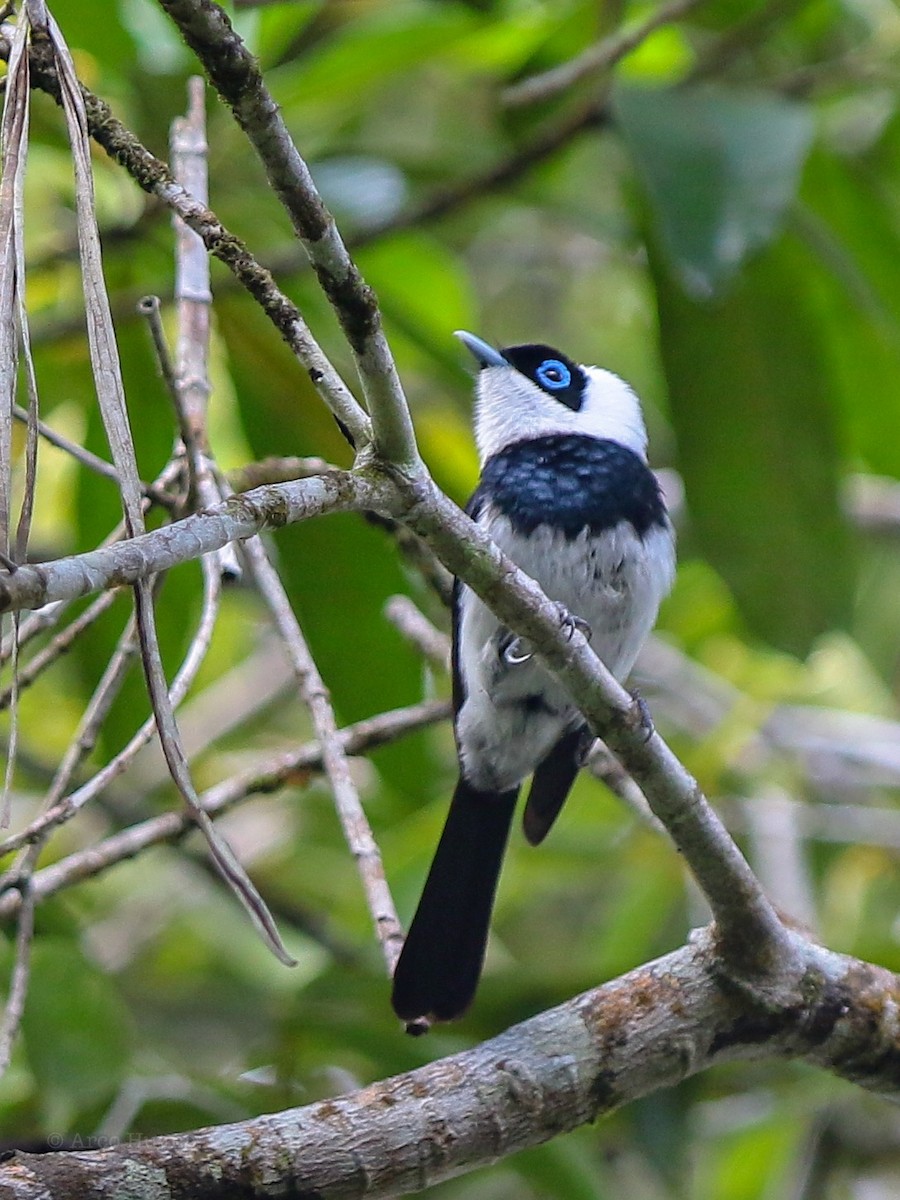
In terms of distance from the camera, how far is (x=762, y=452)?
3.74 meters

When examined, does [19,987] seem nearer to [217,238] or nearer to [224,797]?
[224,797]

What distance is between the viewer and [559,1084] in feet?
6.93

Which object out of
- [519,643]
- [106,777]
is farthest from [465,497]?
[106,777]

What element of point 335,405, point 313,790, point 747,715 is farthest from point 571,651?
point 313,790

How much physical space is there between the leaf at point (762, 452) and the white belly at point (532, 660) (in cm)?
53

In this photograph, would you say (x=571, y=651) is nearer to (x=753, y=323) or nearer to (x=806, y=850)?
(x=753, y=323)

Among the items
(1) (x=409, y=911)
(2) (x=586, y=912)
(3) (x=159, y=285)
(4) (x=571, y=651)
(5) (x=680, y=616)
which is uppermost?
(3) (x=159, y=285)

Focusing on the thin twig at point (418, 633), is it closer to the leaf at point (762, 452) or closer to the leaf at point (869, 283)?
the leaf at point (762, 452)

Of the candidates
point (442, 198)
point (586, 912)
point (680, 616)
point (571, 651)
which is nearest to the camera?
point (571, 651)

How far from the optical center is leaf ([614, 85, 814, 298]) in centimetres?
316

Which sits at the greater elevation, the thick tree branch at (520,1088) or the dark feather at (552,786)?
the dark feather at (552,786)

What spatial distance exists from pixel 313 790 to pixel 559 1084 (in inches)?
107

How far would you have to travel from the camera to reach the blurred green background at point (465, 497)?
10.6ft

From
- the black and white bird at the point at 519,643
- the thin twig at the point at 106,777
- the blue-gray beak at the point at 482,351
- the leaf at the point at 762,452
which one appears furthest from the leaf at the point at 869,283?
the thin twig at the point at 106,777
